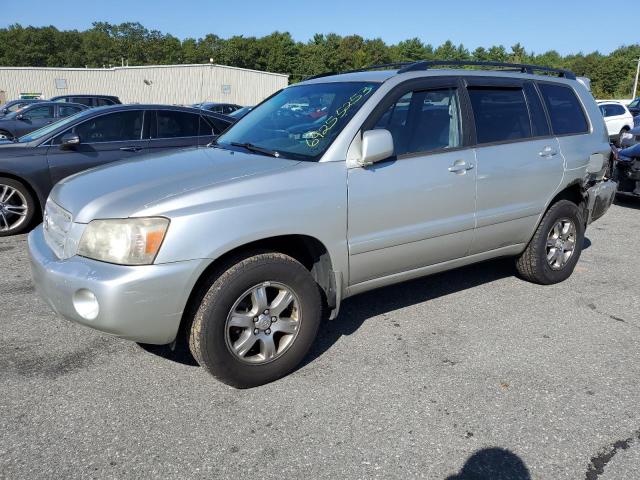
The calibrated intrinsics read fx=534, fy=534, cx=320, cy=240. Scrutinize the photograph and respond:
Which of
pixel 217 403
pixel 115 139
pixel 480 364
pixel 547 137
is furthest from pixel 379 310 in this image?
pixel 115 139

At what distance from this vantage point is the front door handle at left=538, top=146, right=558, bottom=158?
14.3 feet

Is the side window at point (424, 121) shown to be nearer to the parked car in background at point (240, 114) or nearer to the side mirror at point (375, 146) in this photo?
the side mirror at point (375, 146)

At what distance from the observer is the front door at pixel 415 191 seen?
3365 mm

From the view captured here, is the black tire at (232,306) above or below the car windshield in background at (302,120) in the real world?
below

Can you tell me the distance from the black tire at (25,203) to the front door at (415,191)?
4.75 m

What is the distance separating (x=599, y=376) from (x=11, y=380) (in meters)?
3.52

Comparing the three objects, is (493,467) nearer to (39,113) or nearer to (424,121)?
(424,121)

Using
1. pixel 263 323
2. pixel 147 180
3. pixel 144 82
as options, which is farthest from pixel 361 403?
pixel 144 82

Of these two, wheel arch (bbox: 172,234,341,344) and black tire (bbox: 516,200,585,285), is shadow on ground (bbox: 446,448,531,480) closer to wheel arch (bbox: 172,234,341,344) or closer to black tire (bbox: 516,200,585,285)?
wheel arch (bbox: 172,234,341,344)

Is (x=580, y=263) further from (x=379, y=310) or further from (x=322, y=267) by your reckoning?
(x=322, y=267)

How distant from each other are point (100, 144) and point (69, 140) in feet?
1.35

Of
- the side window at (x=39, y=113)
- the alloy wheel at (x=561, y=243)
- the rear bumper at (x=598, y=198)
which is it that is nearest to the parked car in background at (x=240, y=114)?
the alloy wheel at (x=561, y=243)

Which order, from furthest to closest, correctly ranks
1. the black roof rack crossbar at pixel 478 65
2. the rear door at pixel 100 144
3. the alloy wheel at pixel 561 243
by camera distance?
the rear door at pixel 100 144, the alloy wheel at pixel 561 243, the black roof rack crossbar at pixel 478 65

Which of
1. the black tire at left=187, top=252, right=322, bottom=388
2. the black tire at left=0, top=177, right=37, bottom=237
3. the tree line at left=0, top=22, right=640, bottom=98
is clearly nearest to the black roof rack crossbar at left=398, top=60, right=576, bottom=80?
the black tire at left=187, top=252, right=322, bottom=388
